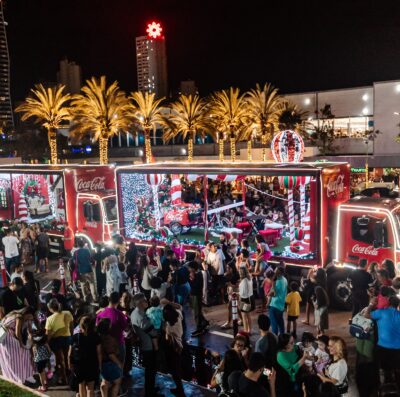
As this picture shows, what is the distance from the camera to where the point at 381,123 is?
160ft

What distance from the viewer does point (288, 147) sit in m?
16.6

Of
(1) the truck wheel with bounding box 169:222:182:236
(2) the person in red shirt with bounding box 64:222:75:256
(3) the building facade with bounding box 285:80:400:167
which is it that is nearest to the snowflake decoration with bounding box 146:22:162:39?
(3) the building facade with bounding box 285:80:400:167

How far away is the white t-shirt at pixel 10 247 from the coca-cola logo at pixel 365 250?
10596 mm

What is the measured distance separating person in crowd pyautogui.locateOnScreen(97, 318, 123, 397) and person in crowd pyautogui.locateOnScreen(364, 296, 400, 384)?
13.0 feet

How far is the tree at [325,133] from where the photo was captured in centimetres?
5075

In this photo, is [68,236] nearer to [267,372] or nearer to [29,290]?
[29,290]

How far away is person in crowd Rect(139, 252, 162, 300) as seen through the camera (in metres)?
11.2

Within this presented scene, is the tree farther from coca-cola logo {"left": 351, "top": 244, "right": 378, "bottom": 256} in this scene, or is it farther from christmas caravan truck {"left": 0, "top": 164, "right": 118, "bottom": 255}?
coca-cola logo {"left": 351, "top": 244, "right": 378, "bottom": 256}

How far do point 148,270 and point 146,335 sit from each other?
12.3ft

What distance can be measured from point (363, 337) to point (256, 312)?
5216mm

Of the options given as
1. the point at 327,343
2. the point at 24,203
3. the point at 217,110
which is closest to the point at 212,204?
the point at 24,203

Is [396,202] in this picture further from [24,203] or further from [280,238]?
[24,203]

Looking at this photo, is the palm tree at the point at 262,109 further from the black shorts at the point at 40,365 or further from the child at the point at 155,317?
the black shorts at the point at 40,365

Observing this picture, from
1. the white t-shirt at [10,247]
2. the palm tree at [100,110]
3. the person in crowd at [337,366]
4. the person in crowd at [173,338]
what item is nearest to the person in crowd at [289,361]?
the person in crowd at [337,366]
